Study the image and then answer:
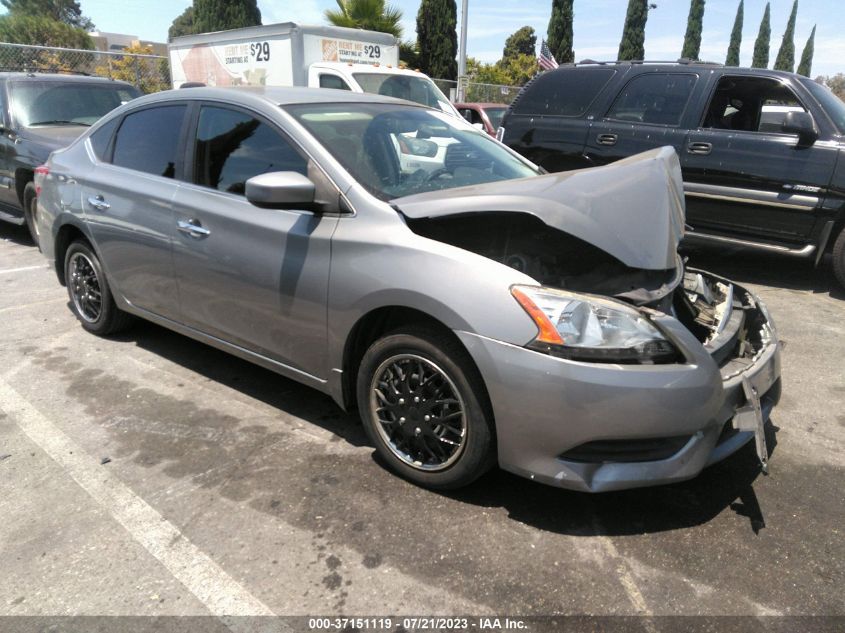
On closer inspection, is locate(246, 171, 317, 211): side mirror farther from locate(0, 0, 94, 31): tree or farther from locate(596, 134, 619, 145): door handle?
locate(0, 0, 94, 31): tree

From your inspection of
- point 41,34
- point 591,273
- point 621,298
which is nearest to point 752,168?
point 591,273

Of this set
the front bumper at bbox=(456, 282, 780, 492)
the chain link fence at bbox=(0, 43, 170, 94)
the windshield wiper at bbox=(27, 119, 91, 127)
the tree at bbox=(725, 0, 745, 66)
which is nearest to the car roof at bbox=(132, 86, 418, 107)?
the front bumper at bbox=(456, 282, 780, 492)

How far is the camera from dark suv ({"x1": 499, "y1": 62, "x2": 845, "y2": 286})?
5.61 metres

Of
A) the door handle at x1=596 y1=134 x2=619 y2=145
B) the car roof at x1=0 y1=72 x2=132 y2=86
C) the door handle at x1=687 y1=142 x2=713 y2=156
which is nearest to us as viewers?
the door handle at x1=687 y1=142 x2=713 y2=156

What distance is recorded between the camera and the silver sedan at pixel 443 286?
2371 millimetres

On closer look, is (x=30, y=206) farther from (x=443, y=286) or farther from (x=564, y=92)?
(x=443, y=286)

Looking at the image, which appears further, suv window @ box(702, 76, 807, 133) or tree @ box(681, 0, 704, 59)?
tree @ box(681, 0, 704, 59)

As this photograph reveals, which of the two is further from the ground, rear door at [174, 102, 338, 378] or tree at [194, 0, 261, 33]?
tree at [194, 0, 261, 33]

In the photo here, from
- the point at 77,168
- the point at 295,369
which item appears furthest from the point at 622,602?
the point at 77,168

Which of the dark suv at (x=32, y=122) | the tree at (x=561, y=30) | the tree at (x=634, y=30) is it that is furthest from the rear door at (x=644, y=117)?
the tree at (x=634, y=30)

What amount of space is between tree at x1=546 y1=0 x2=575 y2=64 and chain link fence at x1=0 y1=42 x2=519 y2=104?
1673 centimetres

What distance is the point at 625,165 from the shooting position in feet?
9.73

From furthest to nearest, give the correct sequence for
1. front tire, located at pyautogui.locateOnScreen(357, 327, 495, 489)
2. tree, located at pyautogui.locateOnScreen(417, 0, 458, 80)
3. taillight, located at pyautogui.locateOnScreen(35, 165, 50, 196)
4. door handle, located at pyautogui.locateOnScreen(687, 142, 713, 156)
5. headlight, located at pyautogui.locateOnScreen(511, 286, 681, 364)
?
tree, located at pyautogui.locateOnScreen(417, 0, 458, 80) → door handle, located at pyautogui.locateOnScreen(687, 142, 713, 156) → taillight, located at pyautogui.locateOnScreen(35, 165, 50, 196) → front tire, located at pyautogui.locateOnScreen(357, 327, 495, 489) → headlight, located at pyautogui.locateOnScreen(511, 286, 681, 364)

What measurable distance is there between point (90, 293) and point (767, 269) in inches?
253
